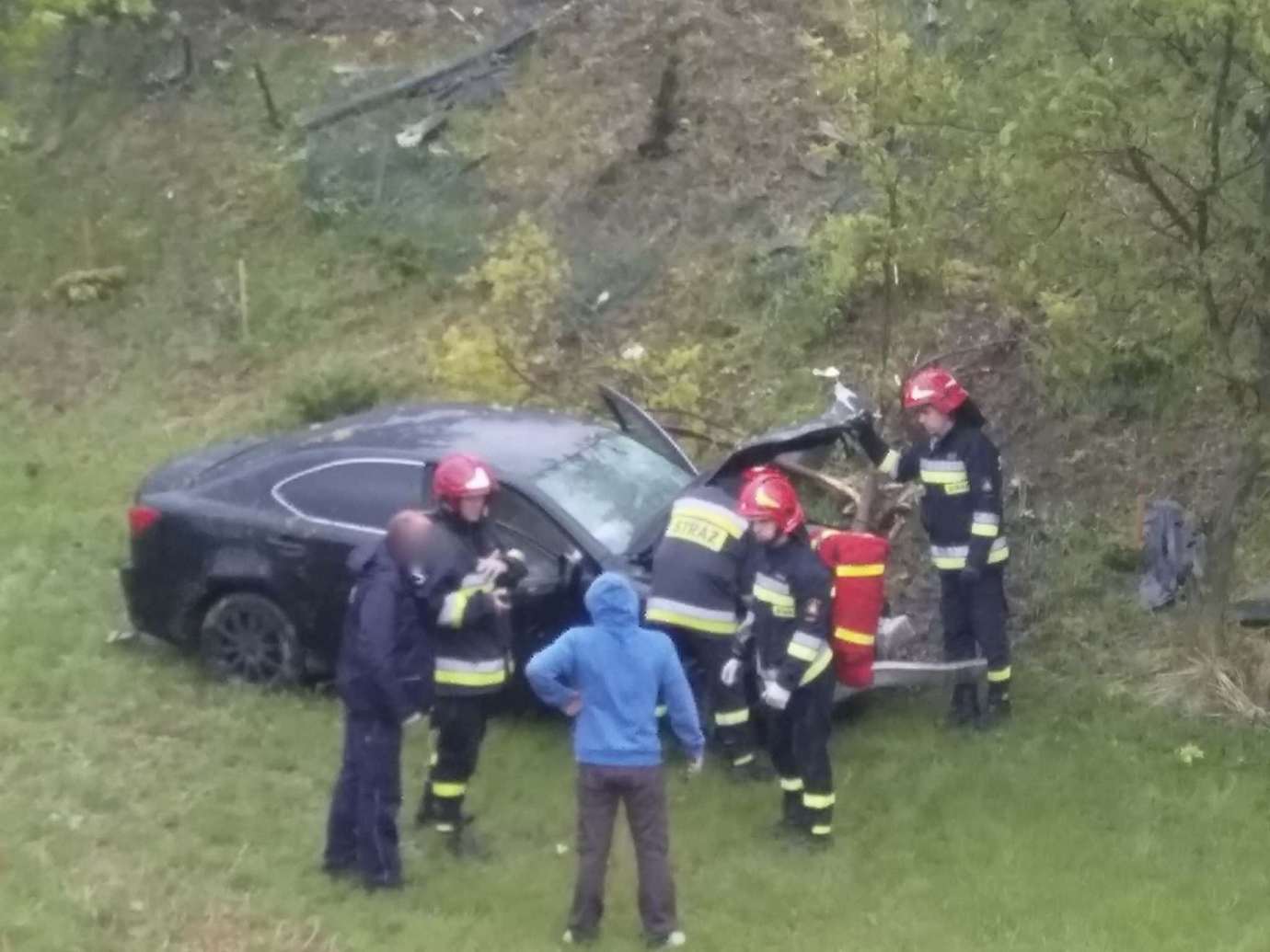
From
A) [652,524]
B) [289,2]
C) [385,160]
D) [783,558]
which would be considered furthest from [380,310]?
[783,558]

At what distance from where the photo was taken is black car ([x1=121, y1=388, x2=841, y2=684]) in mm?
8977

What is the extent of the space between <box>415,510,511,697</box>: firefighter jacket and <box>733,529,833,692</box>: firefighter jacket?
1.12 m

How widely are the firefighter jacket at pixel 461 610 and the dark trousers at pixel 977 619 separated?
2686 millimetres

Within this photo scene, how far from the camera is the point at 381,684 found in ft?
23.6

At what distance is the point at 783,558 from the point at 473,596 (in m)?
1.34

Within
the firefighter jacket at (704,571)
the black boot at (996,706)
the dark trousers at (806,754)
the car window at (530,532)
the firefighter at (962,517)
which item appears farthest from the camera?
the black boot at (996,706)

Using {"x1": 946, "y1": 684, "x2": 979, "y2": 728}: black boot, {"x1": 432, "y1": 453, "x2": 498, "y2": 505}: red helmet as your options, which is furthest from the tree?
{"x1": 946, "y1": 684, "x2": 979, "y2": 728}: black boot

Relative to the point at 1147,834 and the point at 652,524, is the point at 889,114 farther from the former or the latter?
the point at 1147,834

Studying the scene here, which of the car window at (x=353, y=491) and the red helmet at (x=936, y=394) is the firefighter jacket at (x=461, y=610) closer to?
the car window at (x=353, y=491)

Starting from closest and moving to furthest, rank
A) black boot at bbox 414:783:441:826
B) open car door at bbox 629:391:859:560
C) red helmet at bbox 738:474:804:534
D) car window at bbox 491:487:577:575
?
red helmet at bbox 738:474:804:534 → black boot at bbox 414:783:441:826 → open car door at bbox 629:391:859:560 → car window at bbox 491:487:577:575

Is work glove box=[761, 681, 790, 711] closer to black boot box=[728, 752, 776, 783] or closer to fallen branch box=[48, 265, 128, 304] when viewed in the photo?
black boot box=[728, 752, 776, 783]

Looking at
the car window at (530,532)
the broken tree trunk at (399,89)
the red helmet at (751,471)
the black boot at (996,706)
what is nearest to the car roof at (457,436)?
the car window at (530,532)

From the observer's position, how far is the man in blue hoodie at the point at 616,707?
6.82 m

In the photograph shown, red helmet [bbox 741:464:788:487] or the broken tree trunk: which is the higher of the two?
the broken tree trunk
